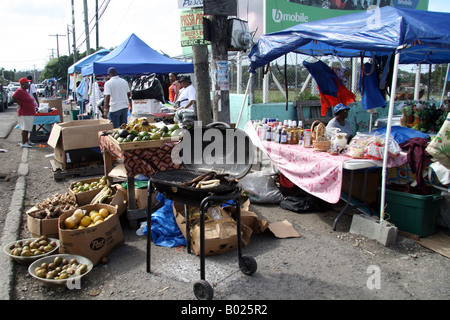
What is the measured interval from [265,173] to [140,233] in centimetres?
232

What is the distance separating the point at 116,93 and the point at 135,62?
2.28 metres

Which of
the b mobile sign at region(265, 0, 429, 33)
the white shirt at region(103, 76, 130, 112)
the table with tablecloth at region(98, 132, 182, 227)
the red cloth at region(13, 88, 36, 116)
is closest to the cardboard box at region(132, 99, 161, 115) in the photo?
the white shirt at region(103, 76, 130, 112)

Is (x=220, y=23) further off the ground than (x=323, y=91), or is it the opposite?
(x=220, y=23)

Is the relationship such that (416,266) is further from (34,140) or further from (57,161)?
(34,140)

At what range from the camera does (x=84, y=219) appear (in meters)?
3.76

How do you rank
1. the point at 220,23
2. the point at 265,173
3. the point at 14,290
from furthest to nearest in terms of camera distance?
the point at 265,173, the point at 220,23, the point at 14,290

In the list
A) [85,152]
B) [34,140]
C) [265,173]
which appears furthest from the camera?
[34,140]

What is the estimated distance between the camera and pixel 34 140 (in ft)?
36.5

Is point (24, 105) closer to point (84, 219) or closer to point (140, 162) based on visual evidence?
point (140, 162)

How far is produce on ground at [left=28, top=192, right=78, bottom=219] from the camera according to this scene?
4.04 metres

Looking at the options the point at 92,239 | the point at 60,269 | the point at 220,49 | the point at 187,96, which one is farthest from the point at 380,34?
the point at 187,96

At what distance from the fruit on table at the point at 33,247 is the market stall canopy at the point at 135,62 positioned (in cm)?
718

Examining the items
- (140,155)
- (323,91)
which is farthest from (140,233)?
(323,91)

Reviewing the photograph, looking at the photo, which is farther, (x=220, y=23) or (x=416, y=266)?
(x=220, y=23)
